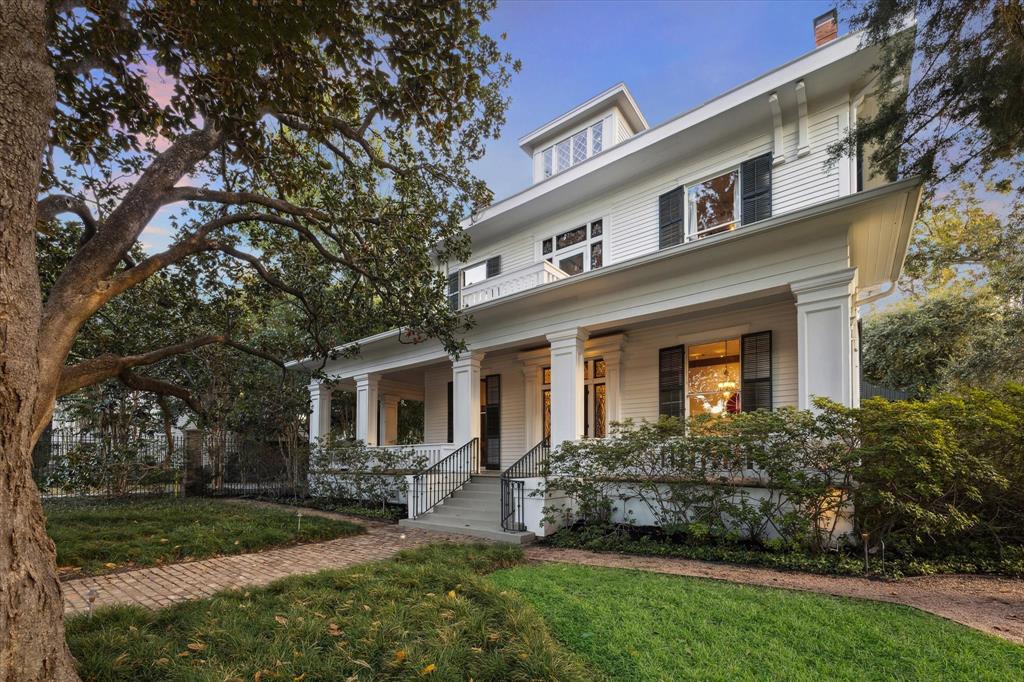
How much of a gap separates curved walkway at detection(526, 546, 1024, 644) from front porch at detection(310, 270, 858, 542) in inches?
90.3

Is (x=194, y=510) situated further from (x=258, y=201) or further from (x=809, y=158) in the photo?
(x=809, y=158)

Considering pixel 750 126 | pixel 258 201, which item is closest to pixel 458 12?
pixel 258 201

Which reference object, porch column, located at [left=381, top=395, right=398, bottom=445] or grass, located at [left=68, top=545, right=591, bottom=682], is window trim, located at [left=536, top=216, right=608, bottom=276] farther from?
grass, located at [left=68, top=545, right=591, bottom=682]

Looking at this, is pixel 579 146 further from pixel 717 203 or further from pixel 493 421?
pixel 493 421

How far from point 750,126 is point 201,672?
11.4 m

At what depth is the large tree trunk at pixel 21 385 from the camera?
2.49m

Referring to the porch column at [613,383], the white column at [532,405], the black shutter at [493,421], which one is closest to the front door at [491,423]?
the black shutter at [493,421]

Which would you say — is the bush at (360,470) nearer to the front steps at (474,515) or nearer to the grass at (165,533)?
the front steps at (474,515)

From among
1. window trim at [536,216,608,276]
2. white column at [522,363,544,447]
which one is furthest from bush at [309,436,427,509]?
window trim at [536,216,608,276]

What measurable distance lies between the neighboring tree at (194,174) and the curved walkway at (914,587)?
16.4ft

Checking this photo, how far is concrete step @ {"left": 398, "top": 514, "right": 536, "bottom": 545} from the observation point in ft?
28.3

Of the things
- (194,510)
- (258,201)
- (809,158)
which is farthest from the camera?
(194,510)

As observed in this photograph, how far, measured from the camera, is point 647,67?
13.1m

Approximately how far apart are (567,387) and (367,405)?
25.2ft
